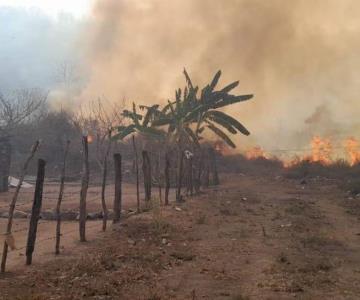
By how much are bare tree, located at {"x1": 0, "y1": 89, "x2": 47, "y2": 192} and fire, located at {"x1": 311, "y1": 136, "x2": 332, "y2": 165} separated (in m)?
17.5

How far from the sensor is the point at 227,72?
3788 centimetres

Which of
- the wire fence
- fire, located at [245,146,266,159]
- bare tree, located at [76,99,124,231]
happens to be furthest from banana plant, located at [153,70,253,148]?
bare tree, located at [76,99,124,231]

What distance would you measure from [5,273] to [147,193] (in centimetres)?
783

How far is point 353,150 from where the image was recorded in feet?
107

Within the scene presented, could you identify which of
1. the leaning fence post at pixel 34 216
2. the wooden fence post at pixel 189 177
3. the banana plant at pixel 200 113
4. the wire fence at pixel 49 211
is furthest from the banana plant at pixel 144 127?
the leaning fence post at pixel 34 216

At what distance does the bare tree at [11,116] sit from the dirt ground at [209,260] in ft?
38.9

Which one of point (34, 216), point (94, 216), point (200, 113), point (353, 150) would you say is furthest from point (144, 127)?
point (34, 216)

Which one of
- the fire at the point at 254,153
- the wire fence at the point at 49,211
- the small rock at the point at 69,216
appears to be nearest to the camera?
the wire fence at the point at 49,211

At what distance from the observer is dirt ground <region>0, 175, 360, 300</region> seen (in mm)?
7379

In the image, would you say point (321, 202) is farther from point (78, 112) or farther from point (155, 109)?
point (78, 112)

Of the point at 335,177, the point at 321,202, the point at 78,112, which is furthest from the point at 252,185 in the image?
the point at 78,112

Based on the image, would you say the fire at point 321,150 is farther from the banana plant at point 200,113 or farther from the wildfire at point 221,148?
the banana plant at point 200,113

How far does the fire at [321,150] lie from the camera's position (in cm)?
3273

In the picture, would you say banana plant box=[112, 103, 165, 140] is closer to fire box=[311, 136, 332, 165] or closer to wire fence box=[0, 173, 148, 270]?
wire fence box=[0, 173, 148, 270]
